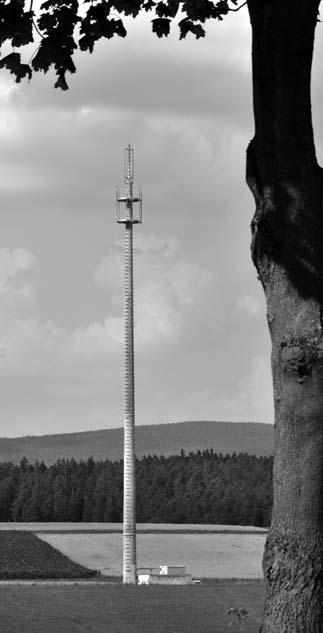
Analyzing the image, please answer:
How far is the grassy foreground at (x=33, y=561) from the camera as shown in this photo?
170ft

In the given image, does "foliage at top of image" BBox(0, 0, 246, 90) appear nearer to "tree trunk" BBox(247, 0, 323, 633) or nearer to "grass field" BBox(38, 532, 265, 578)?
"tree trunk" BBox(247, 0, 323, 633)

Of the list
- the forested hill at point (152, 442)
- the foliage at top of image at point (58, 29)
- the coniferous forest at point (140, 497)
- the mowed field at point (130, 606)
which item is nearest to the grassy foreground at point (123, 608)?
the mowed field at point (130, 606)

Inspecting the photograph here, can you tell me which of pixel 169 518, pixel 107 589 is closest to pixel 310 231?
pixel 107 589

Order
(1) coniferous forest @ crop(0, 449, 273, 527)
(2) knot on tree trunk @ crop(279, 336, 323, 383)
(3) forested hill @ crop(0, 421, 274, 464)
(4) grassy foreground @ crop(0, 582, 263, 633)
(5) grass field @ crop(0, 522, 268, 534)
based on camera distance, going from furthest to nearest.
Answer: (3) forested hill @ crop(0, 421, 274, 464), (1) coniferous forest @ crop(0, 449, 273, 527), (5) grass field @ crop(0, 522, 268, 534), (4) grassy foreground @ crop(0, 582, 263, 633), (2) knot on tree trunk @ crop(279, 336, 323, 383)

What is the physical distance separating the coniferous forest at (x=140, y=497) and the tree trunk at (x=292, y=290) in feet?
261

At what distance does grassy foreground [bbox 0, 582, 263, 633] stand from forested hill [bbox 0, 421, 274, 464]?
119518 mm

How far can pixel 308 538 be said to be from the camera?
31.1ft

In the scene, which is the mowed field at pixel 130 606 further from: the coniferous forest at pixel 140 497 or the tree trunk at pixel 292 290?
the coniferous forest at pixel 140 497

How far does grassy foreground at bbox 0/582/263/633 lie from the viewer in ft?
103

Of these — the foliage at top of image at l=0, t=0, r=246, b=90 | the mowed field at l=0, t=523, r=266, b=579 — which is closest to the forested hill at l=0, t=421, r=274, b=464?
the mowed field at l=0, t=523, r=266, b=579

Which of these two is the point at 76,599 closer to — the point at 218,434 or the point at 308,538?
the point at 308,538

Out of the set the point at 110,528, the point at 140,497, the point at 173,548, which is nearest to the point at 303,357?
the point at 173,548

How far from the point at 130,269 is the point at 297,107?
4115cm

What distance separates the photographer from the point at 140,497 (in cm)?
9344
